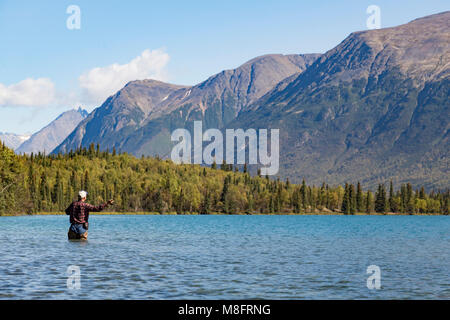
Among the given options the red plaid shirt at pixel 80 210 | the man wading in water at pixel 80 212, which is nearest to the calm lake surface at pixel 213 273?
→ the man wading in water at pixel 80 212

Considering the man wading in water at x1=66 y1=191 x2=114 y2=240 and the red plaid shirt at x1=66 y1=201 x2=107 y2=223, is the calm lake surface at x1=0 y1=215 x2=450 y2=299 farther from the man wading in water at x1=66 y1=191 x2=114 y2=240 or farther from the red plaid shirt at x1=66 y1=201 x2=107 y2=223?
the red plaid shirt at x1=66 y1=201 x2=107 y2=223

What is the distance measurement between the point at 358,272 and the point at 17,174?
162715 mm

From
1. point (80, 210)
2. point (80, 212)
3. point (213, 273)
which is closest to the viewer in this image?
point (213, 273)

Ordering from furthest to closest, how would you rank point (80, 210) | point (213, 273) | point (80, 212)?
1. point (80, 212)
2. point (80, 210)
3. point (213, 273)

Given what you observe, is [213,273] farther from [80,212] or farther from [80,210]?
[80,212]

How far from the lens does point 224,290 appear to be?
40719 mm

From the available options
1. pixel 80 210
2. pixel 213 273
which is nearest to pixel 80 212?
pixel 80 210

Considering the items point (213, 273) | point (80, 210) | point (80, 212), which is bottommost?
point (213, 273)

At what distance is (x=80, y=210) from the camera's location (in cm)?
6581

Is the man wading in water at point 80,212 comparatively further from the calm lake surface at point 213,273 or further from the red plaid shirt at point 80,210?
the calm lake surface at point 213,273

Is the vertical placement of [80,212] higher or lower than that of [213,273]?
higher

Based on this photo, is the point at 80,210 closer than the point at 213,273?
No
